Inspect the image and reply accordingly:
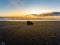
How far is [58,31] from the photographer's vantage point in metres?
3.87

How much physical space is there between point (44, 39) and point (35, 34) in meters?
0.30

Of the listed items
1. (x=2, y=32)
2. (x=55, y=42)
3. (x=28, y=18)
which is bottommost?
(x=55, y=42)

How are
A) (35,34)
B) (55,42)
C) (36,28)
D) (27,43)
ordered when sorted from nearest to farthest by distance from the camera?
(27,43) < (55,42) < (35,34) < (36,28)

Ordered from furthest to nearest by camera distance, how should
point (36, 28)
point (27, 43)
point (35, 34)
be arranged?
point (36, 28) → point (35, 34) → point (27, 43)

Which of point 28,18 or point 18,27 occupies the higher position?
point 28,18

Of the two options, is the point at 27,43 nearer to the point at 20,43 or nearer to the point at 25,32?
the point at 20,43

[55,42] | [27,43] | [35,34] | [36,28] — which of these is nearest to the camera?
[27,43]

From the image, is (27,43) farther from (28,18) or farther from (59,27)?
(59,27)

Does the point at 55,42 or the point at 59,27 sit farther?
the point at 59,27

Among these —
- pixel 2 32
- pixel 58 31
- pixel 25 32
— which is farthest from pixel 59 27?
pixel 2 32

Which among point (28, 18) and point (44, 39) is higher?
point (28, 18)

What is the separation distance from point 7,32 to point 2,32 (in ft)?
0.41

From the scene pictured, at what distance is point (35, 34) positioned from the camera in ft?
12.1

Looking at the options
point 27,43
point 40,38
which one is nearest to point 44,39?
point 40,38
